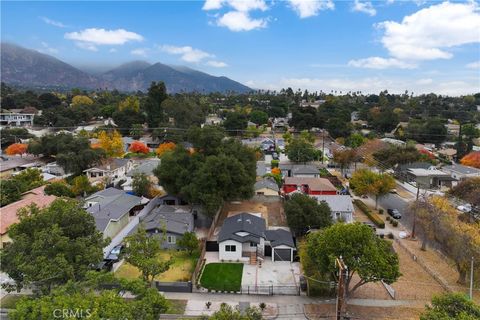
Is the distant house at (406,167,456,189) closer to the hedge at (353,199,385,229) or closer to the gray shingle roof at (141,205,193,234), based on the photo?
the hedge at (353,199,385,229)

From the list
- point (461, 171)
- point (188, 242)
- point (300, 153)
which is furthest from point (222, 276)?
point (461, 171)

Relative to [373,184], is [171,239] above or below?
below

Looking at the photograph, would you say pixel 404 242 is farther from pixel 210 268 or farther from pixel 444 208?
pixel 210 268

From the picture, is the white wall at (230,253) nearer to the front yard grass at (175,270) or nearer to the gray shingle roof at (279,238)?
the front yard grass at (175,270)

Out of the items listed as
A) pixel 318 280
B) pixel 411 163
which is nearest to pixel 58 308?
pixel 318 280

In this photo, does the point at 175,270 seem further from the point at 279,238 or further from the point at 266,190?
the point at 266,190

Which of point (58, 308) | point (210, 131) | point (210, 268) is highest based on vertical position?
point (210, 131)

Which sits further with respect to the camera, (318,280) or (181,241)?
(181,241)
